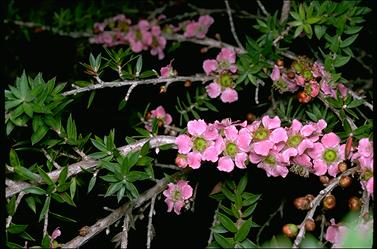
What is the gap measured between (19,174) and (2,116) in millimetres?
179

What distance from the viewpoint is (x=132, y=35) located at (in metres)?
2.58

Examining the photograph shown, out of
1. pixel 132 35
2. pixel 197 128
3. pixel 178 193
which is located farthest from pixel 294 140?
pixel 132 35

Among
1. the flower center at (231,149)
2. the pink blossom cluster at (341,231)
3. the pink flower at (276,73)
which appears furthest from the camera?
the pink flower at (276,73)

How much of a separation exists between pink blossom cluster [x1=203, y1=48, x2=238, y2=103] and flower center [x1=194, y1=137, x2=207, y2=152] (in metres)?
0.51

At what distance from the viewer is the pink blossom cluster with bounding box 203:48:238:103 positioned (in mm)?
2016

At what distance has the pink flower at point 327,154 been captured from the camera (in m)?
1.49

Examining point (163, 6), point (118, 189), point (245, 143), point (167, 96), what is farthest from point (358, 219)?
point (163, 6)

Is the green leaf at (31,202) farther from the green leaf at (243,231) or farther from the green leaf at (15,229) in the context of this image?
the green leaf at (243,231)

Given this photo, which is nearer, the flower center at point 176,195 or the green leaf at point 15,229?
the green leaf at point 15,229

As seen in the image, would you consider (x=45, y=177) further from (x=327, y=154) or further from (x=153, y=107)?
(x=153, y=107)

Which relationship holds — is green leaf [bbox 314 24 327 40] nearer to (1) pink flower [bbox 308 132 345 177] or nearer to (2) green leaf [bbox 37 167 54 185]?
(1) pink flower [bbox 308 132 345 177]

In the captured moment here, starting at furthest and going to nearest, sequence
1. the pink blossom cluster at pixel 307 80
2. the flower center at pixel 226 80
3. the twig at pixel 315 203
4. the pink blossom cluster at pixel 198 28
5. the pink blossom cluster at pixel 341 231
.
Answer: the pink blossom cluster at pixel 198 28, the flower center at pixel 226 80, the pink blossom cluster at pixel 307 80, the twig at pixel 315 203, the pink blossom cluster at pixel 341 231

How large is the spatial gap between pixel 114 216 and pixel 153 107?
4.08 ft

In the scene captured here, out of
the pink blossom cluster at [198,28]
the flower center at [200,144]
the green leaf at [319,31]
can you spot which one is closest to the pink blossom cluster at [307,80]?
the green leaf at [319,31]
